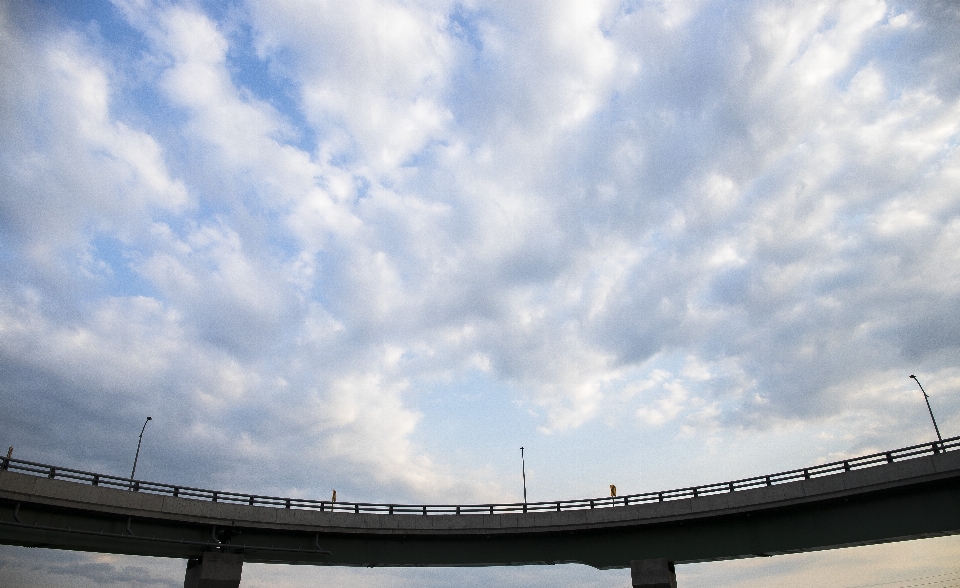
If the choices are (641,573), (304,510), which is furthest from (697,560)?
(304,510)

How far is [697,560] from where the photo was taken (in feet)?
114

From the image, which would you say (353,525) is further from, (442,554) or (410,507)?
(442,554)

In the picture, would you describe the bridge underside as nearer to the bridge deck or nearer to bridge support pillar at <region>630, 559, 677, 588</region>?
the bridge deck

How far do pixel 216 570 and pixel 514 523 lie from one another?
17745mm

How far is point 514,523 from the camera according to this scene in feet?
127

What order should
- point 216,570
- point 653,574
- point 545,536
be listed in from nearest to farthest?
point 216,570 < point 653,574 < point 545,536

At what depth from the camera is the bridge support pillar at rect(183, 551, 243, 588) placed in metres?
34.2

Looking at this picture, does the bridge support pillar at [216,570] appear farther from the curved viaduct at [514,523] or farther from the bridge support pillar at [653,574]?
the bridge support pillar at [653,574]

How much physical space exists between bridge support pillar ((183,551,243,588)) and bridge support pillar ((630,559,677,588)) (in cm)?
2326

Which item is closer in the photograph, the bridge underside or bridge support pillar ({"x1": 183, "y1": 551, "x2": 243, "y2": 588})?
the bridge underside

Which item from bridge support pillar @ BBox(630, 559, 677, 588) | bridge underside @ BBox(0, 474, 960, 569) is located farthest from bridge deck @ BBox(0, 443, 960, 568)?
bridge support pillar @ BBox(630, 559, 677, 588)

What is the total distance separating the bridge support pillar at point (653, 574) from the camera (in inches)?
1367

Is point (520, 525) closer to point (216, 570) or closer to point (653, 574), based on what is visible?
point (653, 574)

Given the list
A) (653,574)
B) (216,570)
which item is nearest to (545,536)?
(653,574)
